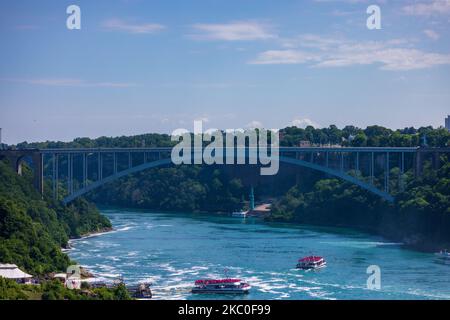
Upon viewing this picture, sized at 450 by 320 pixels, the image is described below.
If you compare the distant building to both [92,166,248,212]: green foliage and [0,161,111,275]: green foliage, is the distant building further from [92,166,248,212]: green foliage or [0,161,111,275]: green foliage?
[0,161,111,275]: green foliage

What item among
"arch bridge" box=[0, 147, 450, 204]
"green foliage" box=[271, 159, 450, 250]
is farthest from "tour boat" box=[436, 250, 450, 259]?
"arch bridge" box=[0, 147, 450, 204]

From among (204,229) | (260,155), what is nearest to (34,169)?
(204,229)

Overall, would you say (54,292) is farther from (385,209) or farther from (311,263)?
(385,209)

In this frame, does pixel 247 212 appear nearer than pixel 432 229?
No

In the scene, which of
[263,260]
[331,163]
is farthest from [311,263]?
[331,163]
